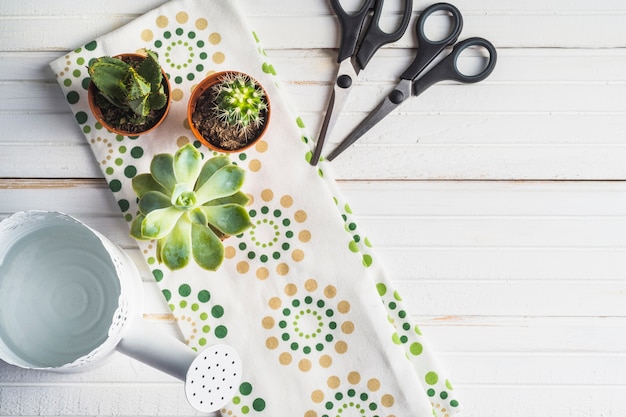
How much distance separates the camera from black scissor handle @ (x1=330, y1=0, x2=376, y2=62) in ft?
2.80

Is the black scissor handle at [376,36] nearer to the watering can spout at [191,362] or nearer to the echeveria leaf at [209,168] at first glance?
the echeveria leaf at [209,168]

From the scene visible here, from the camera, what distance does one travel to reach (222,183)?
29.1 inches

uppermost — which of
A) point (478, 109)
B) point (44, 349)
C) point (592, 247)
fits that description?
point (478, 109)

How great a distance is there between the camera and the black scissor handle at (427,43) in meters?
0.85

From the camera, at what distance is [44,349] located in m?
0.76

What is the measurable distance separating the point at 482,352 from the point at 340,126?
37cm

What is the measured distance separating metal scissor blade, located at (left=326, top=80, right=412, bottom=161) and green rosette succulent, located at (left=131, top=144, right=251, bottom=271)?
0.60 feet

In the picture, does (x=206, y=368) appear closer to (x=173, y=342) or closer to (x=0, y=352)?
(x=173, y=342)

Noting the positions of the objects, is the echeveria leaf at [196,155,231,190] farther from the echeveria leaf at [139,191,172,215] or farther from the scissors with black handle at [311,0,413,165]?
the scissors with black handle at [311,0,413,165]

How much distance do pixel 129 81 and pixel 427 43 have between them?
39 cm

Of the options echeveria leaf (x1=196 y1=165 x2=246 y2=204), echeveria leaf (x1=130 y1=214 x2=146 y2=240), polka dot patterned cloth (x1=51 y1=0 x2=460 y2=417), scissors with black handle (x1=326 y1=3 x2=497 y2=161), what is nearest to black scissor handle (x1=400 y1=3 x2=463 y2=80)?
scissors with black handle (x1=326 y1=3 x2=497 y2=161)

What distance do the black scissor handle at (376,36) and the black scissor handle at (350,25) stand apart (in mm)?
11

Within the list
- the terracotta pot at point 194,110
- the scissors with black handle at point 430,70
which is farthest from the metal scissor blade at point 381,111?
the terracotta pot at point 194,110

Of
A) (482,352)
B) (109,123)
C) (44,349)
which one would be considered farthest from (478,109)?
(44,349)
